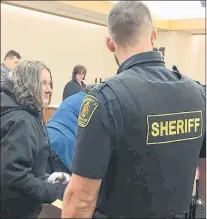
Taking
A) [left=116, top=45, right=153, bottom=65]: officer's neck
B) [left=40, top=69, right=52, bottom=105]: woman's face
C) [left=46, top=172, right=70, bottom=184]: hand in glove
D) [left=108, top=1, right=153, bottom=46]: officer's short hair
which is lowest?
[left=46, top=172, right=70, bottom=184]: hand in glove

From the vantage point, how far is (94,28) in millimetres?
8758

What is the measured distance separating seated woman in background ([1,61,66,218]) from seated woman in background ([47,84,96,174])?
0.15m

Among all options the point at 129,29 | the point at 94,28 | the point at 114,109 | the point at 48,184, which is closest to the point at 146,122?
the point at 114,109

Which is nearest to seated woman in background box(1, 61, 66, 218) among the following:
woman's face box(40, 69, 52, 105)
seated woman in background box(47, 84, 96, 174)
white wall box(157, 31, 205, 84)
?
woman's face box(40, 69, 52, 105)

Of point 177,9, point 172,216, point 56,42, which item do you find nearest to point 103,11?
point 56,42

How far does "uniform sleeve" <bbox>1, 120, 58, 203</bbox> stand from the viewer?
1.47 m

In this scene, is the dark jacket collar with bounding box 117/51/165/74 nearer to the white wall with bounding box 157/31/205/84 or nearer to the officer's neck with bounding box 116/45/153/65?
the officer's neck with bounding box 116/45/153/65

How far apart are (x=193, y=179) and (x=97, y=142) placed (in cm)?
34

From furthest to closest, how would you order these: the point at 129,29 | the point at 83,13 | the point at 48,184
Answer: the point at 83,13 < the point at 48,184 < the point at 129,29

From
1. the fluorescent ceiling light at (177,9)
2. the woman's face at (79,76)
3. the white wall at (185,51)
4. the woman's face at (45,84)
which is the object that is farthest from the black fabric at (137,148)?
the white wall at (185,51)

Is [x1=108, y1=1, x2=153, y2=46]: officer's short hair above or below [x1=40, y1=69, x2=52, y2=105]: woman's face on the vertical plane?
above

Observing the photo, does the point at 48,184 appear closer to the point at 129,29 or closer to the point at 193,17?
the point at 129,29

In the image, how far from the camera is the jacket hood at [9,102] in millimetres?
1543

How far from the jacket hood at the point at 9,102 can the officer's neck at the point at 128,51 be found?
25.3 inches
